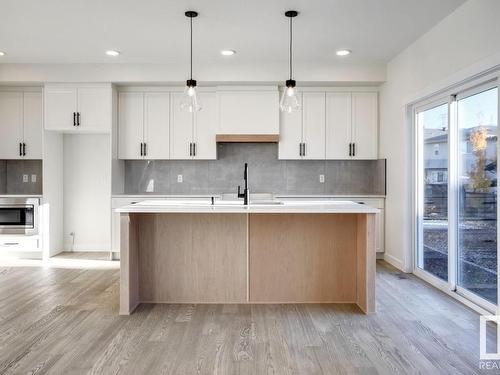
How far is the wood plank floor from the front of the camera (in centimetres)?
240

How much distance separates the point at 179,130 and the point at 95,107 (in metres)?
1.14

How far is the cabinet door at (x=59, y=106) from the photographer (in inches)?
216

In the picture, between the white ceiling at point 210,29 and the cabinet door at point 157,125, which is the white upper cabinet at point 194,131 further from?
the white ceiling at point 210,29

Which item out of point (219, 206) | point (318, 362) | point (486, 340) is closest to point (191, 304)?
point (219, 206)

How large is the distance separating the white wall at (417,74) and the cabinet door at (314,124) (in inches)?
31.4

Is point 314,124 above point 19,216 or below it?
above

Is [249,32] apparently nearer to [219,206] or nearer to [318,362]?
[219,206]

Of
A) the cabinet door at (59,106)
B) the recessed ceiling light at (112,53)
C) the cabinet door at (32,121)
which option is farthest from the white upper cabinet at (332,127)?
the cabinet door at (32,121)

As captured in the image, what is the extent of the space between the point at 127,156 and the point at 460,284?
4.34m

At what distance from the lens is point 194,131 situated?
5762mm

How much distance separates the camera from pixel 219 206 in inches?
131

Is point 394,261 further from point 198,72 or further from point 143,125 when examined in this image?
point 143,125

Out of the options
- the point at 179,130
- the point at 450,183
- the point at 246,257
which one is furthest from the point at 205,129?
the point at 450,183

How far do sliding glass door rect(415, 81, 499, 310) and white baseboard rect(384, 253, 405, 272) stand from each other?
0.24 metres
